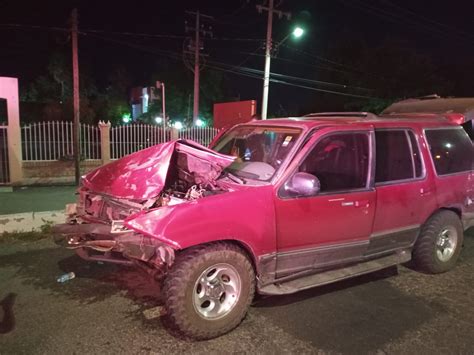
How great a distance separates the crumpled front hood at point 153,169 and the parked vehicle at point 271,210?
12mm

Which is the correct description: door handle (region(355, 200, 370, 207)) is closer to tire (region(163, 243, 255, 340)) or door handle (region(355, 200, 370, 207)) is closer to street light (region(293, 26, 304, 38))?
tire (region(163, 243, 255, 340))

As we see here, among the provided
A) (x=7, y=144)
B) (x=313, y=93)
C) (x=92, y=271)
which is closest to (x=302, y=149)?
(x=92, y=271)

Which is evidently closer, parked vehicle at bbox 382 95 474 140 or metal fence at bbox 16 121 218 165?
parked vehicle at bbox 382 95 474 140

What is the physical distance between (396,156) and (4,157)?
10.7 m

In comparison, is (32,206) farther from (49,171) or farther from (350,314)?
(350,314)

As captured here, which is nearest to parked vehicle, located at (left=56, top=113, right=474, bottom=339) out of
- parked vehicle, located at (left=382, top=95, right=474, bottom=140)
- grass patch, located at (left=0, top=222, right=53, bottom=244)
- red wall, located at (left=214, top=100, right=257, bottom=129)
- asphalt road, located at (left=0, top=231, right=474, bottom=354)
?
asphalt road, located at (left=0, top=231, right=474, bottom=354)

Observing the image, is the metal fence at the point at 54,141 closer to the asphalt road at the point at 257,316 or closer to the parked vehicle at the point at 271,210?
the asphalt road at the point at 257,316

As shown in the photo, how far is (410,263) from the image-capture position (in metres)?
5.55

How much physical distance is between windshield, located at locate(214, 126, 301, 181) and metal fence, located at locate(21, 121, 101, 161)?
9.06 meters

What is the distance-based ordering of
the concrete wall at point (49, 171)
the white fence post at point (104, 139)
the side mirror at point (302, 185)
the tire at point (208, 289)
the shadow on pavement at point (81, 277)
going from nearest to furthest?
the tire at point (208, 289) → the side mirror at point (302, 185) → the shadow on pavement at point (81, 277) → the concrete wall at point (49, 171) → the white fence post at point (104, 139)

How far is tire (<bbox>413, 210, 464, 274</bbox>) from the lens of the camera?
202 inches

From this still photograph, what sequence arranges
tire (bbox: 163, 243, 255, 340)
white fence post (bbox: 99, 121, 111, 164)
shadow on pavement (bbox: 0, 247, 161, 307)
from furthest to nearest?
white fence post (bbox: 99, 121, 111, 164) < shadow on pavement (bbox: 0, 247, 161, 307) < tire (bbox: 163, 243, 255, 340)

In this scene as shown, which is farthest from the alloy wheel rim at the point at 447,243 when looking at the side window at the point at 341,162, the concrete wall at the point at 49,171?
the concrete wall at the point at 49,171

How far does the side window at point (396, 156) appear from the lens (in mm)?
4695
